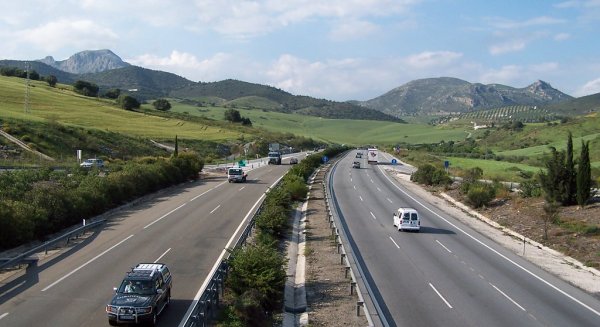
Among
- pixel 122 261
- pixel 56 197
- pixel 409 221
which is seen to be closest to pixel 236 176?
pixel 409 221

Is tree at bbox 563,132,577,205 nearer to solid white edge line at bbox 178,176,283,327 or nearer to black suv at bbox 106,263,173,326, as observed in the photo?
solid white edge line at bbox 178,176,283,327

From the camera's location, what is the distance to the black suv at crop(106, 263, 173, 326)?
14.5 metres

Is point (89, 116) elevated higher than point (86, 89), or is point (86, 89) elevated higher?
point (86, 89)

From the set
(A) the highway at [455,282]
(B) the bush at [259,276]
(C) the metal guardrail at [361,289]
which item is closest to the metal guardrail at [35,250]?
(B) the bush at [259,276]

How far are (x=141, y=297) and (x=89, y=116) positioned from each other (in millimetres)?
93235

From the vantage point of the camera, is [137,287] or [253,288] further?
[253,288]

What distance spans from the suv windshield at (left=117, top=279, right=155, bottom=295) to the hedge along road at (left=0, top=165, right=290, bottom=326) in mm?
905

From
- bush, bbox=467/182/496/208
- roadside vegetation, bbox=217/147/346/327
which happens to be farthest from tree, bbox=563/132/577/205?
roadside vegetation, bbox=217/147/346/327

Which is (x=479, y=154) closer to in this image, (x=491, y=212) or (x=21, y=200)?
(x=491, y=212)

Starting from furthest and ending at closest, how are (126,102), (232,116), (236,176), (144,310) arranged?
(232,116) < (126,102) < (236,176) < (144,310)

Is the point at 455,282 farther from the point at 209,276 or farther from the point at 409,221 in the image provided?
the point at 409,221

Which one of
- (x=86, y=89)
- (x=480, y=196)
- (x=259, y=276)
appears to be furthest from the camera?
(x=86, y=89)

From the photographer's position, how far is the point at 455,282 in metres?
21.3

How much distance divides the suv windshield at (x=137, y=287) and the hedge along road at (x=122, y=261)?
905mm
